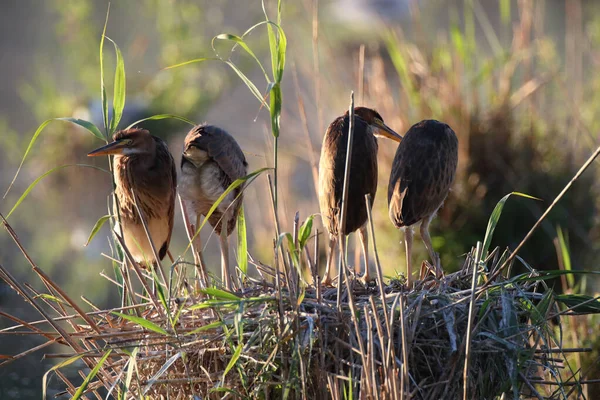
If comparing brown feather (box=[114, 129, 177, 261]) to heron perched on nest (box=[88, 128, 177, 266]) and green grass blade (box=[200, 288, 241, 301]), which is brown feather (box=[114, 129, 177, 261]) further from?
green grass blade (box=[200, 288, 241, 301])

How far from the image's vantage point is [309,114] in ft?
30.2

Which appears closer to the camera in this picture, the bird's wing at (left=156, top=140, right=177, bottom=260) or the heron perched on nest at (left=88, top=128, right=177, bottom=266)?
the heron perched on nest at (left=88, top=128, right=177, bottom=266)

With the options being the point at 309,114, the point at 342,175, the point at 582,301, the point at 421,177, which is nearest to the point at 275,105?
the point at 342,175

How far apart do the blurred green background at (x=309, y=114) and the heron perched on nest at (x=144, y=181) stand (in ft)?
1.57

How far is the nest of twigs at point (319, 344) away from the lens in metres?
2.59

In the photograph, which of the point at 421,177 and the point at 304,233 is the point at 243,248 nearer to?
the point at 304,233

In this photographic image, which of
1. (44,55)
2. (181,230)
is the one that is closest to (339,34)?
(44,55)

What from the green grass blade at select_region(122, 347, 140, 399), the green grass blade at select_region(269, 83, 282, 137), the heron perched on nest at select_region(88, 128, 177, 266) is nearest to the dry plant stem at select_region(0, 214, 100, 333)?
the green grass blade at select_region(122, 347, 140, 399)

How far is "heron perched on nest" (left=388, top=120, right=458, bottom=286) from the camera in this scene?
329 cm

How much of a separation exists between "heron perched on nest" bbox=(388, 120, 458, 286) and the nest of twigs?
47cm

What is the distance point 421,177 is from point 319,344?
3.18 ft

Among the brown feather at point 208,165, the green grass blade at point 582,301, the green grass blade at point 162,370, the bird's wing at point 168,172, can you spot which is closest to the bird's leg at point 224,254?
the brown feather at point 208,165

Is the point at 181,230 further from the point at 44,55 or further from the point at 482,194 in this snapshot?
the point at 44,55

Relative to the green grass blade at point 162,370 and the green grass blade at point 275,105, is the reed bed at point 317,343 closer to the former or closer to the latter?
the green grass blade at point 162,370
